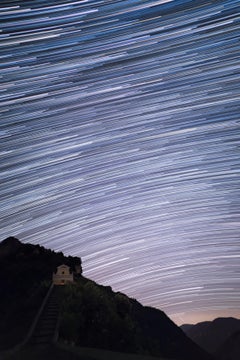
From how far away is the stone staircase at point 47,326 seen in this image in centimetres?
2289

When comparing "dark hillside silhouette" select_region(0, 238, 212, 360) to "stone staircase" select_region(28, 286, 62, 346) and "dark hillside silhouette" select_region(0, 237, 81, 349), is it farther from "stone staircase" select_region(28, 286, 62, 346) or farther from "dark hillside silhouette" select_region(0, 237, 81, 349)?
"stone staircase" select_region(28, 286, 62, 346)

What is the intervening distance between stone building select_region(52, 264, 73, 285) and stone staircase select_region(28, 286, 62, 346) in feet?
76.3

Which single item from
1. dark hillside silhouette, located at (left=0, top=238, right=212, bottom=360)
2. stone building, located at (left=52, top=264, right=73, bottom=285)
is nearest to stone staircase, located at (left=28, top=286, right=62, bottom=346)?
dark hillside silhouette, located at (left=0, top=238, right=212, bottom=360)

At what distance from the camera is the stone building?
65188 mm

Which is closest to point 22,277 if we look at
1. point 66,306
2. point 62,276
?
point 62,276

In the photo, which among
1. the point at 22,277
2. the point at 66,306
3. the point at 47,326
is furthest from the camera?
the point at 22,277

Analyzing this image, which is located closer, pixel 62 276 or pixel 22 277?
pixel 62 276

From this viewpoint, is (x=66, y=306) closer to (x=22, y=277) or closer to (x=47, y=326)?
(x=47, y=326)

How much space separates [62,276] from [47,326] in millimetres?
39139

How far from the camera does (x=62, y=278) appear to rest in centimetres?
6606

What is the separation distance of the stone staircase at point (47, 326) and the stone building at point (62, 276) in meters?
23.3

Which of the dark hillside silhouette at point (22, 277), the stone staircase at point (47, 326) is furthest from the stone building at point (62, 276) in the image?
the stone staircase at point (47, 326)

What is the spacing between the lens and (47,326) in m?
27.9

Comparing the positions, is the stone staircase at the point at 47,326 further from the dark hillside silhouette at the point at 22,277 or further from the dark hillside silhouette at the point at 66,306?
the dark hillside silhouette at the point at 22,277
